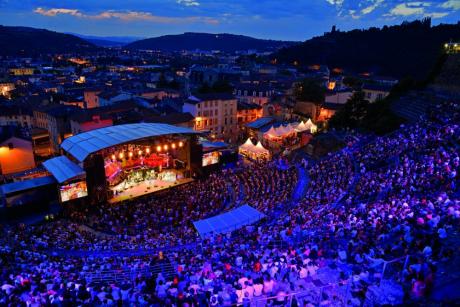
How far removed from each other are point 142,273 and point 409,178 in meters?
14.5

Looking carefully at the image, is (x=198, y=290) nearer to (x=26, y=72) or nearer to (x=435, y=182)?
(x=435, y=182)

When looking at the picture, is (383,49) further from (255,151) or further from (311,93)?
(255,151)

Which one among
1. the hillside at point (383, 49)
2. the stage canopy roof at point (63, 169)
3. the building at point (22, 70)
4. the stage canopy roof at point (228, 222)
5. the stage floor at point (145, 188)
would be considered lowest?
the stage floor at point (145, 188)

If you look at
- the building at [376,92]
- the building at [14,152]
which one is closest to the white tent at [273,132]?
the building at [376,92]

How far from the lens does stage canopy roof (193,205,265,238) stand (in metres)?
18.3

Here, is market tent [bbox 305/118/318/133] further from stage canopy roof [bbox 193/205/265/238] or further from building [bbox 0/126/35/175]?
building [bbox 0/126/35/175]

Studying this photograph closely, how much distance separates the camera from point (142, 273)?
498 inches

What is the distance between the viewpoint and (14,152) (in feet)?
109

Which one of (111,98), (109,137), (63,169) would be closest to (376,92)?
(111,98)

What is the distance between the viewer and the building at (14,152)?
1283 inches

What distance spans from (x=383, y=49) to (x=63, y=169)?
12135cm

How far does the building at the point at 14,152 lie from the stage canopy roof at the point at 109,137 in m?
10.8

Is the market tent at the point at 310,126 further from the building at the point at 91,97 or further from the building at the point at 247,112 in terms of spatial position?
the building at the point at 91,97

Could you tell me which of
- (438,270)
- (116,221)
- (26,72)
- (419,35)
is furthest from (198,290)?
(26,72)
